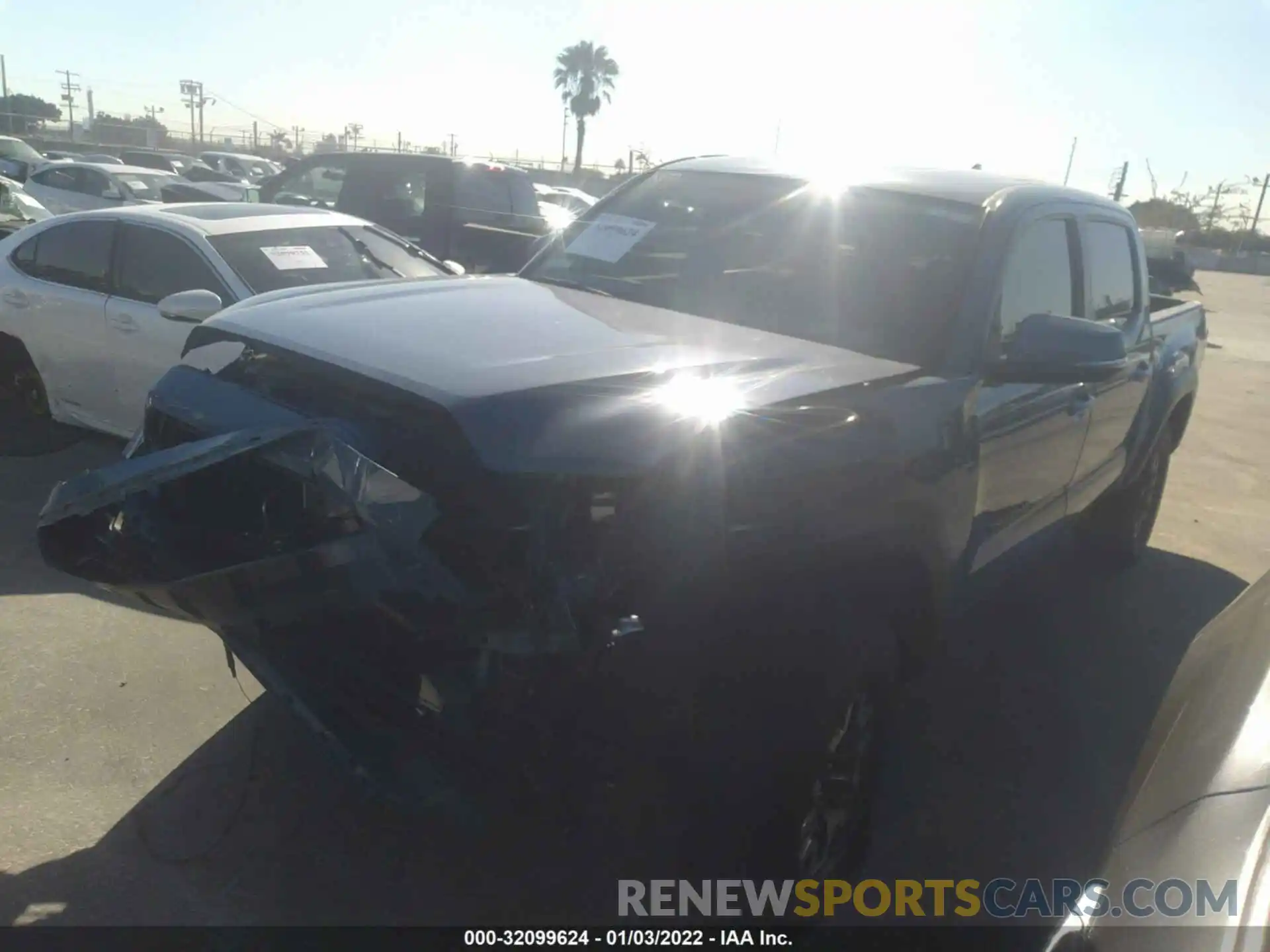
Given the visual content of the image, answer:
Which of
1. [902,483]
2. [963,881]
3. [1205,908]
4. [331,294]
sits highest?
[331,294]

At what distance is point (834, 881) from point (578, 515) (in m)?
1.39

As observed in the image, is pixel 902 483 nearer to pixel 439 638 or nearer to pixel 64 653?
pixel 439 638

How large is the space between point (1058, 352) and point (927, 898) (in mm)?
1649

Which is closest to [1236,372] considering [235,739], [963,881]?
[963,881]

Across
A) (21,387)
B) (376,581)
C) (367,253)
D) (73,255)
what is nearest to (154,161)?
(21,387)

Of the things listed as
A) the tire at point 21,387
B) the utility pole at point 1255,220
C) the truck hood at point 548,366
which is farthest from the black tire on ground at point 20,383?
the utility pole at point 1255,220

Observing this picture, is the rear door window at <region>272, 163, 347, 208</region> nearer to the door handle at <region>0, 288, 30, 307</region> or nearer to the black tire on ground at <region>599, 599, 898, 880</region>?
the door handle at <region>0, 288, 30, 307</region>

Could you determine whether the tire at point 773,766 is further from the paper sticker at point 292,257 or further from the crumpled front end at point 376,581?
the paper sticker at point 292,257

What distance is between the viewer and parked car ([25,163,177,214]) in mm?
15578

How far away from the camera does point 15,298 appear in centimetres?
636

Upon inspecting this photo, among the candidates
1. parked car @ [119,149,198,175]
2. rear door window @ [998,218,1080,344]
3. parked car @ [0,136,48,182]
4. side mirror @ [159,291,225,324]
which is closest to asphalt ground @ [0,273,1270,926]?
rear door window @ [998,218,1080,344]

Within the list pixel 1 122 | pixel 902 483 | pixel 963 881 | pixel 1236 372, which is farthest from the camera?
pixel 1 122

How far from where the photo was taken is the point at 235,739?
3.46 meters

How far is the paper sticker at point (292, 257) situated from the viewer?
5742 mm
